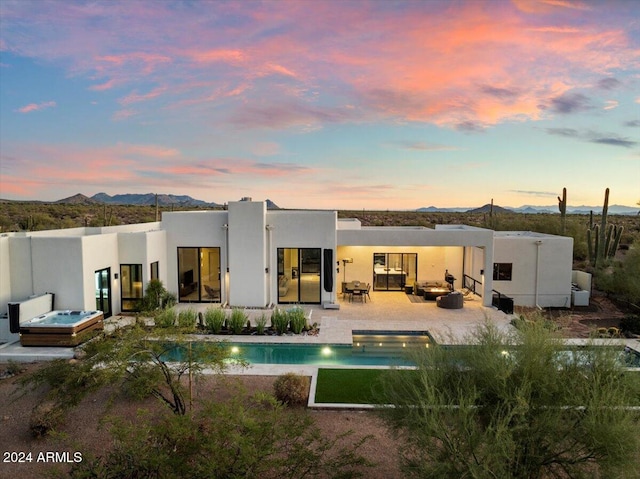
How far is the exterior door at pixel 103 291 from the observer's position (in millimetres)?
14750

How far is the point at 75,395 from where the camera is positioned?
265 inches

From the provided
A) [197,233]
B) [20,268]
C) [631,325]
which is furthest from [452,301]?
[20,268]

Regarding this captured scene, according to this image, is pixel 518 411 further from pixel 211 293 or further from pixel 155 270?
pixel 155 270

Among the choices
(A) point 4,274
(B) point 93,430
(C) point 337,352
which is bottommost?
(C) point 337,352

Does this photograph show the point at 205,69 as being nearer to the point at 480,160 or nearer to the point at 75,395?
the point at 75,395

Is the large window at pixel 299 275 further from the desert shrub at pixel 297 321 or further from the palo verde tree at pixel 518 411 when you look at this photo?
the palo verde tree at pixel 518 411

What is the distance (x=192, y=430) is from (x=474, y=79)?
19416mm

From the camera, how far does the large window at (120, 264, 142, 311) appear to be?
52.4ft

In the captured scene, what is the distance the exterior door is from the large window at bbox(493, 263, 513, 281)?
16.6 m

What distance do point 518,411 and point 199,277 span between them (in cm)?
1531

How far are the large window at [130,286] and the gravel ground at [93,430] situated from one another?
21.6ft

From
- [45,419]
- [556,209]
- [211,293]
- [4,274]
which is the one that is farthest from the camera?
[556,209]

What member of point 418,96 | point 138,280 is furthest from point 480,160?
point 138,280

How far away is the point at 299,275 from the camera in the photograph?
17.7 meters
